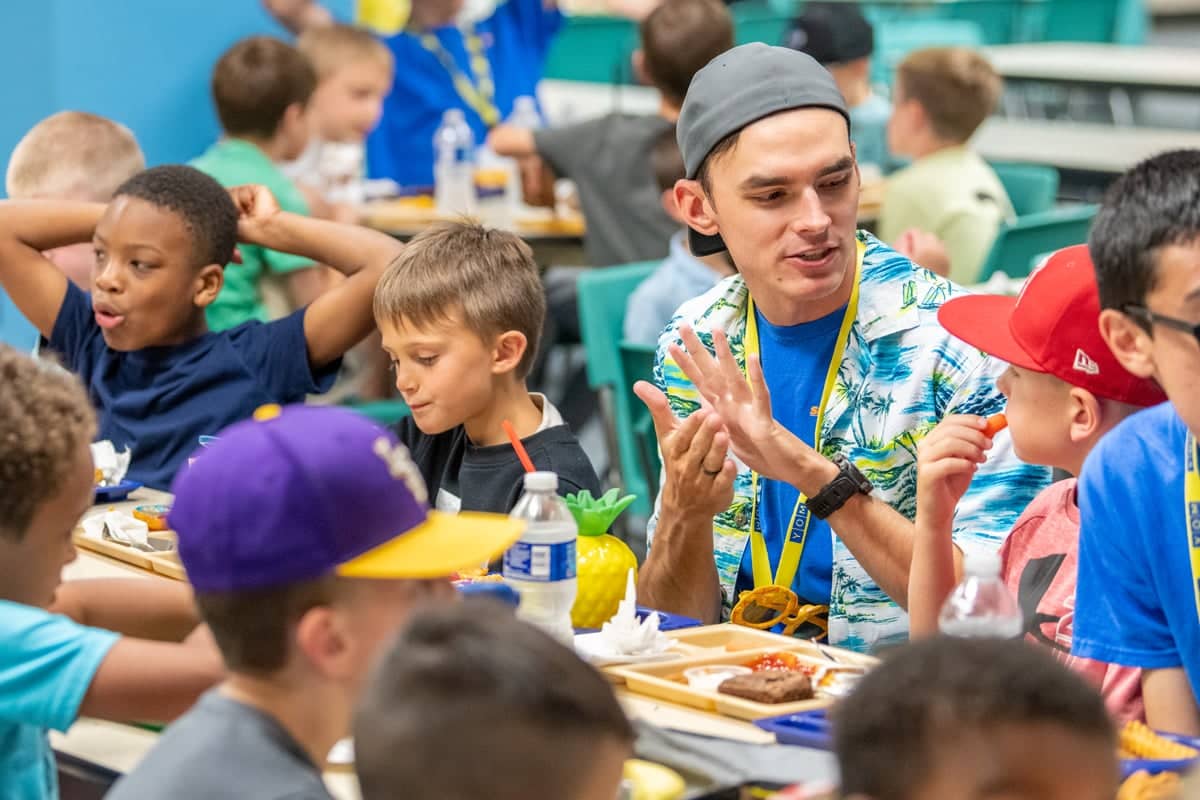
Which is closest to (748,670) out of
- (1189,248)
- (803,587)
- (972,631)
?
(972,631)

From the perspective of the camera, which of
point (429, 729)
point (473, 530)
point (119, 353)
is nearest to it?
point (429, 729)

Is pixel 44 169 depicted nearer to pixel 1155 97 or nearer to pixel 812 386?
pixel 812 386

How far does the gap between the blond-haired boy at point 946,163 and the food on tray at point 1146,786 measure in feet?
12.4

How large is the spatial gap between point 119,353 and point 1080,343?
2.14 metres

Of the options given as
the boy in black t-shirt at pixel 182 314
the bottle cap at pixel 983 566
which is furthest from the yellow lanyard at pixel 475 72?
the bottle cap at pixel 983 566

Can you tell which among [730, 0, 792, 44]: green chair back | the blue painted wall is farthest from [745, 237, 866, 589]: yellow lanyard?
[730, 0, 792, 44]: green chair back

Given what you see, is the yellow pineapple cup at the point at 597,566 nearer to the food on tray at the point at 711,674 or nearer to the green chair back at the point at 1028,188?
the food on tray at the point at 711,674

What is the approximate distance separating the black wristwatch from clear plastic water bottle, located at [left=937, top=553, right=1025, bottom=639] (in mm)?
489

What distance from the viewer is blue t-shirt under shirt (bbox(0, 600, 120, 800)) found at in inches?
74.7

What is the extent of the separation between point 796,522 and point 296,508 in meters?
1.33

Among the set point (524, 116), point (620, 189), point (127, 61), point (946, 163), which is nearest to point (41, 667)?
point (620, 189)

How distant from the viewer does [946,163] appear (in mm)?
5793

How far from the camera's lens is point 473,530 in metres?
1.81

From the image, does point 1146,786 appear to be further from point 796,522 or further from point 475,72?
point 475,72
